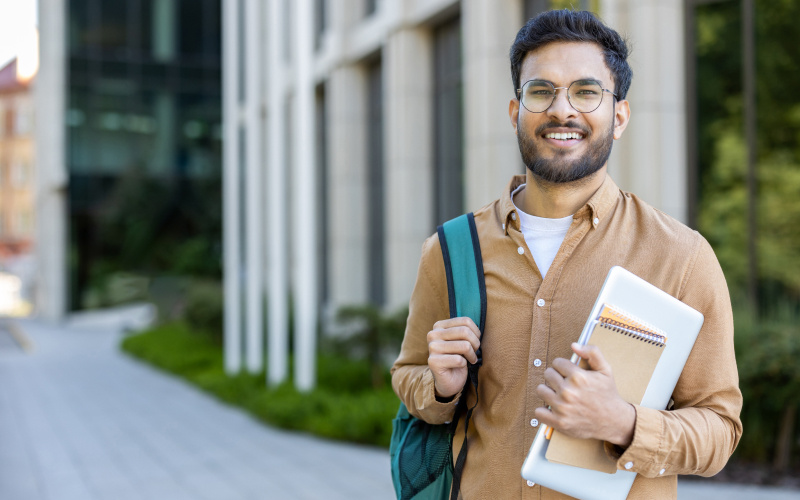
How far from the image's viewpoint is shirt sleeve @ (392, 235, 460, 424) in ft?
6.77

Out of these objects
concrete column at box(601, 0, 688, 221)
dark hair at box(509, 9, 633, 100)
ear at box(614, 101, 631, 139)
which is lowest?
ear at box(614, 101, 631, 139)

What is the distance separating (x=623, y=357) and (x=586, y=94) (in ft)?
2.06

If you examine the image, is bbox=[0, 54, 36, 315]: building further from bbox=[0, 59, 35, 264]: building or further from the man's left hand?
the man's left hand

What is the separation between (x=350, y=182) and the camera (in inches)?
578

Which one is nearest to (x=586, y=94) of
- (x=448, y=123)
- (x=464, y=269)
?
(x=464, y=269)

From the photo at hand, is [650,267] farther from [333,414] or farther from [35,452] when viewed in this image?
[35,452]

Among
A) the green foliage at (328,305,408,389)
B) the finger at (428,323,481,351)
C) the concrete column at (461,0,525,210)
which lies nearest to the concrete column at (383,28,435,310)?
the green foliage at (328,305,408,389)

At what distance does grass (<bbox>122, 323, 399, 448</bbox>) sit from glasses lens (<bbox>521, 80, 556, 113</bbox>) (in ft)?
22.0

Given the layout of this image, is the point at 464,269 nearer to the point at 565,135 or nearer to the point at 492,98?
the point at 565,135

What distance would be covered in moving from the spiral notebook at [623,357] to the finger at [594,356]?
54 mm

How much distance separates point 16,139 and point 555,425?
60.4 metres

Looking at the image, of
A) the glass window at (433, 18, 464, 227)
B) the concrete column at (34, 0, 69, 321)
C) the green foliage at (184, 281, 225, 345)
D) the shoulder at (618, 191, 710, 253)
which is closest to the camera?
the shoulder at (618, 191, 710, 253)

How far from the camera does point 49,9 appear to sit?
29.0 metres

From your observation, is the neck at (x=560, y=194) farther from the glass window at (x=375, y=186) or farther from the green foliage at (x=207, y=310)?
the green foliage at (x=207, y=310)
